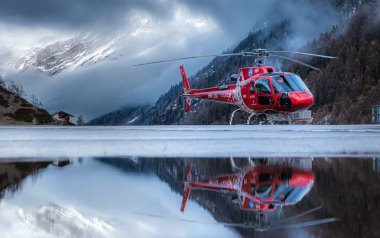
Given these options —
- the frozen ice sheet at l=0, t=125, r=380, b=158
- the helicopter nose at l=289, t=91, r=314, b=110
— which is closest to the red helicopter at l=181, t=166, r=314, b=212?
the frozen ice sheet at l=0, t=125, r=380, b=158

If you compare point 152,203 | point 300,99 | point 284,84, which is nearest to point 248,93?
point 284,84

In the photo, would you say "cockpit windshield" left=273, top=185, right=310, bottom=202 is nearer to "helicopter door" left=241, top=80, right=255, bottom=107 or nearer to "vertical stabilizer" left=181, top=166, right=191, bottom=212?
"vertical stabilizer" left=181, top=166, right=191, bottom=212

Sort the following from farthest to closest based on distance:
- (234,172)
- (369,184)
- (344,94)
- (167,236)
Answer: (344,94) → (234,172) → (369,184) → (167,236)

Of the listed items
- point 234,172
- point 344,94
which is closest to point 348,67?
point 344,94

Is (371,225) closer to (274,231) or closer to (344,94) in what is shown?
(274,231)

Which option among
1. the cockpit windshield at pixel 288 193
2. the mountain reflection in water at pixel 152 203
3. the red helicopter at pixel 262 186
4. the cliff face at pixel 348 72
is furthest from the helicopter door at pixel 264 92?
the cliff face at pixel 348 72

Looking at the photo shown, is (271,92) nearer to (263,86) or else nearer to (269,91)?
(269,91)
